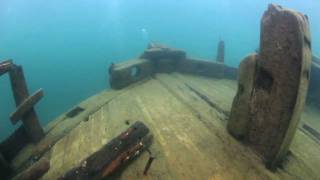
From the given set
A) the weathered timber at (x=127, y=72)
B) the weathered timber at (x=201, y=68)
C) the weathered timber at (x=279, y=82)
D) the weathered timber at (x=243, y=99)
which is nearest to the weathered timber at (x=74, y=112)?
the weathered timber at (x=127, y=72)

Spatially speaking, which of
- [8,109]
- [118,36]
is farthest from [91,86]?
[118,36]

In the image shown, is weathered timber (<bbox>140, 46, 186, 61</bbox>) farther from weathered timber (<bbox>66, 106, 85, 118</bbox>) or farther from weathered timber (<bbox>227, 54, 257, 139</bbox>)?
weathered timber (<bbox>227, 54, 257, 139</bbox>)

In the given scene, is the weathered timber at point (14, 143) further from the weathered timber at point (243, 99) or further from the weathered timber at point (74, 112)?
the weathered timber at point (243, 99)

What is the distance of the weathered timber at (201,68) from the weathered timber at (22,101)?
4.68m

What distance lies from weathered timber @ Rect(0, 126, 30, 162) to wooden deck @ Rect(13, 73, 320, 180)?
184 mm

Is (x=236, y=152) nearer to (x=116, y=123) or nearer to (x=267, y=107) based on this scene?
(x=267, y=107)

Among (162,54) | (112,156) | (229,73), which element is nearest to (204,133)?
(112,156)

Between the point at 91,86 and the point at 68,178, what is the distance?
122ft

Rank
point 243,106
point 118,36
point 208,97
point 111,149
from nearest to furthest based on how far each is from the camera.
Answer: point 111,149 → point 243,106 → point 208,97 → point 118,36

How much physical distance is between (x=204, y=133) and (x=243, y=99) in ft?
2.59

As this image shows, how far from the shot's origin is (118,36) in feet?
378

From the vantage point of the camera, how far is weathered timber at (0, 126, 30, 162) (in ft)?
18.2

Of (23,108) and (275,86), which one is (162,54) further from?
(275,86)

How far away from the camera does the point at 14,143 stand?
225 inches
